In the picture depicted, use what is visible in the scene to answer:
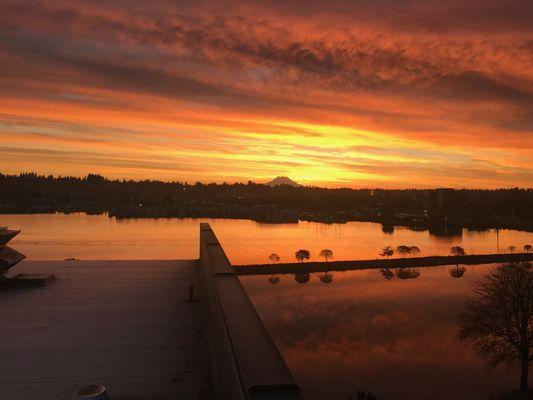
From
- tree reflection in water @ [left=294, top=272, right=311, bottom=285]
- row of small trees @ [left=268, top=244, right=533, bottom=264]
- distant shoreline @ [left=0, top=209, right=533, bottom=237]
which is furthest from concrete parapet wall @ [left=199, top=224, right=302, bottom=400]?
distant shoreline @ [left=0, top=209, right=533, bottom=237]

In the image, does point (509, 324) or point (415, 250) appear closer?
point (509, 324)

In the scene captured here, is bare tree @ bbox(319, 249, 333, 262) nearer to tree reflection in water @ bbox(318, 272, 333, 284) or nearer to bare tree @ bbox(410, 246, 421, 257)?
tree reflection in water @ bbox(318, 272, 333, 284)

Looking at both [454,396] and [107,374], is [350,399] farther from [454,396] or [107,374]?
[107,374]

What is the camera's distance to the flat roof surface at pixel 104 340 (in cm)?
497

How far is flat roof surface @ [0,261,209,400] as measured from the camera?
4973mm

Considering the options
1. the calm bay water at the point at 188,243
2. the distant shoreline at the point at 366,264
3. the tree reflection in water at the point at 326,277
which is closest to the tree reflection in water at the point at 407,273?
the distant shoreline at the point at 366,264

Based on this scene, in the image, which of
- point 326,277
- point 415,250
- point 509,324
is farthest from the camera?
point 415,250

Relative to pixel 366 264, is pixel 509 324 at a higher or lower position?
higher

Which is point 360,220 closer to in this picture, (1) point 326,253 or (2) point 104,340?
(1) point 326,253

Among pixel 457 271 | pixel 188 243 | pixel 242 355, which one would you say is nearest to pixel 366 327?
pixel 242 355

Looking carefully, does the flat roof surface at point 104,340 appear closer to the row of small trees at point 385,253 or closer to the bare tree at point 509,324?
the bare tree at point 509,324

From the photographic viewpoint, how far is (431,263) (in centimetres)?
4859

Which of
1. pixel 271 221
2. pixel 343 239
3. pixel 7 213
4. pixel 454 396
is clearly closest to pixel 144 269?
pixel 454 396

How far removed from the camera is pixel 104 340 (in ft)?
20.7
